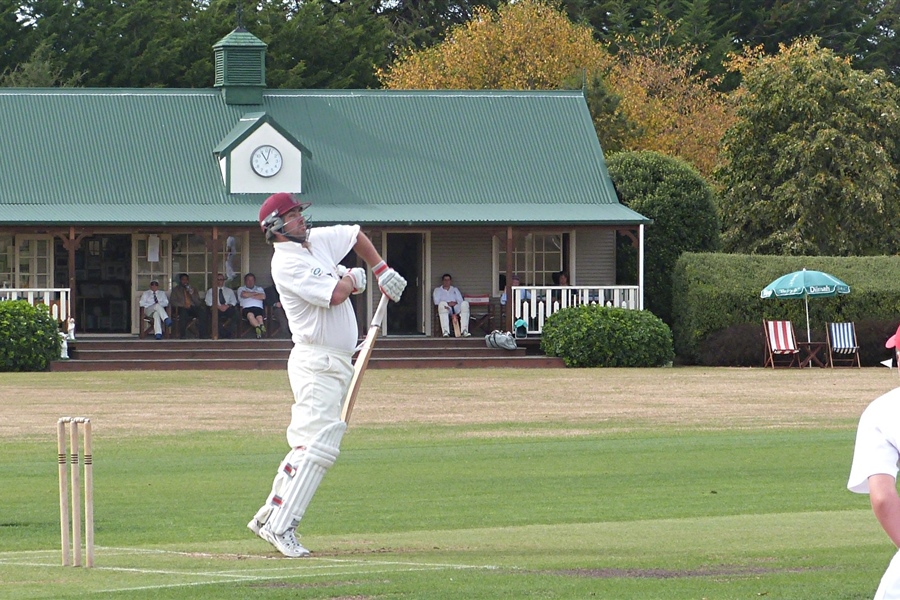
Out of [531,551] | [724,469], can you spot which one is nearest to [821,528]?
[531,551]

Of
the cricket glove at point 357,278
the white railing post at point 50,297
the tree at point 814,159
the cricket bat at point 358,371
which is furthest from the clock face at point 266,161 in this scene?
the cricket glove at point 357,278

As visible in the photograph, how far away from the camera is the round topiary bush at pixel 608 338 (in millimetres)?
29234

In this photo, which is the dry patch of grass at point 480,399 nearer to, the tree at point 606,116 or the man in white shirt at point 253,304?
the man in white shirt at point 253,304

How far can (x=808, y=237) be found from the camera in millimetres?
38500

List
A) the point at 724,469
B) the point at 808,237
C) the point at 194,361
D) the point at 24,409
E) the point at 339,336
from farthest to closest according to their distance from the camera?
the point at 808,237, the point at 194,361, the point at 24,409, the point at 724,469, the point at 339,336

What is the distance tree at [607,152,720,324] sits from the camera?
110ft

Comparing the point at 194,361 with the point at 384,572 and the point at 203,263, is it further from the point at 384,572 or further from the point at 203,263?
the point at 384,572

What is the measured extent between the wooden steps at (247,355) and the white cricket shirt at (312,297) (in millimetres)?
20160

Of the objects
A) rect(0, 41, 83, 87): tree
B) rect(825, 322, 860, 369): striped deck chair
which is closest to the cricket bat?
rect(825, 322, 860, 369): striped deck chair

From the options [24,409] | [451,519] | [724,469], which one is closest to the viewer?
[451,519]

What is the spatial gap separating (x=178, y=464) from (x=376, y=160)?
1888cm

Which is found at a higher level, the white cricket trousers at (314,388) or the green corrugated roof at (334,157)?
the green corrugated roof at (334,157)

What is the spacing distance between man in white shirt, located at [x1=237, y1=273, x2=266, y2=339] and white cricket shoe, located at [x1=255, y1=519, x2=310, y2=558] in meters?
22.0

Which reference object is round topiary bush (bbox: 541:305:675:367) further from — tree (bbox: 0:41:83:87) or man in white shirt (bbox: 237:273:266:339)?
tree (bbox: 0:41:83:87)
